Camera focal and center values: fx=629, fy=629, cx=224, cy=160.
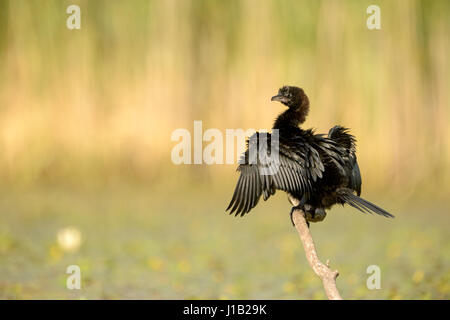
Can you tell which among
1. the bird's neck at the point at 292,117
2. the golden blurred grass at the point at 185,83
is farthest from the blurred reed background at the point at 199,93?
the bird's neck at the point at 292,117

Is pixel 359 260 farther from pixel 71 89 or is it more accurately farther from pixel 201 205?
pixel 71 89

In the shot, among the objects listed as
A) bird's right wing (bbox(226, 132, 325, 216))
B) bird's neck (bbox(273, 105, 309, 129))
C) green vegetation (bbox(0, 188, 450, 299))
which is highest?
bird's neck (bbox(273, 105, 309, 129))

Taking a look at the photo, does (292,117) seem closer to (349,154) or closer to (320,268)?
(349,154)

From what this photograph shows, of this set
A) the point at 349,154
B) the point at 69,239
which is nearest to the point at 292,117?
the point at 349,154

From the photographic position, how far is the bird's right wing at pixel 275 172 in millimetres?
3158

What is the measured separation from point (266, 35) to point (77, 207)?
316 cm

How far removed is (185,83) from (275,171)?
515cm

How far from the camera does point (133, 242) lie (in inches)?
244

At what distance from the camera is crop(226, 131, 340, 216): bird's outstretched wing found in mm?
3160

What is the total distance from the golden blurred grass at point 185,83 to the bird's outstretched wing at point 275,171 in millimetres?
4383

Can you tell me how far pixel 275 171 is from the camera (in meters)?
3.19
